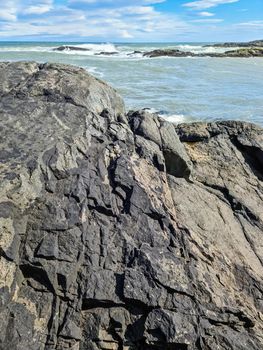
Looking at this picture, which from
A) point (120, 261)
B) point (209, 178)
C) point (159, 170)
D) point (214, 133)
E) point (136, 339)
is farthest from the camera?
point (214, 133)

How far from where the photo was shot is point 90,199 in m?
5.38

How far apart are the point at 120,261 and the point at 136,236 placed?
43cm

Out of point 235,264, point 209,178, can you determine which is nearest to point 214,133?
point 209,178

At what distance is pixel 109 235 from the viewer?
5.18 m

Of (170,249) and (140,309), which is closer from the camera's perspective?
(140,309)

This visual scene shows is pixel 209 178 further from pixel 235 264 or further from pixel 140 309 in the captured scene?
pixel 140 309

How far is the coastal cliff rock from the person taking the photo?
179 inches

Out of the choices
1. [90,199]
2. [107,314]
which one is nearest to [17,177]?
[90,199]

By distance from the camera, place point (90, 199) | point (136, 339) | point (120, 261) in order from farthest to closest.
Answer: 1. point (90, 199)
2. point (120, 261)
3. point (136, 339)

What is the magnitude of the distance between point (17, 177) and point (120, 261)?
1.59m

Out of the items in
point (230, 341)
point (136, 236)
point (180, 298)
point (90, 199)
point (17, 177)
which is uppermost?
point (17, 177)

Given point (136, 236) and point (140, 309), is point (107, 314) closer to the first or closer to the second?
point (140, 309)

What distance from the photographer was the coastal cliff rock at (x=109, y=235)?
4535 millimetres

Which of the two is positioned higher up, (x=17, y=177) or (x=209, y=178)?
(x=17, y=177)
